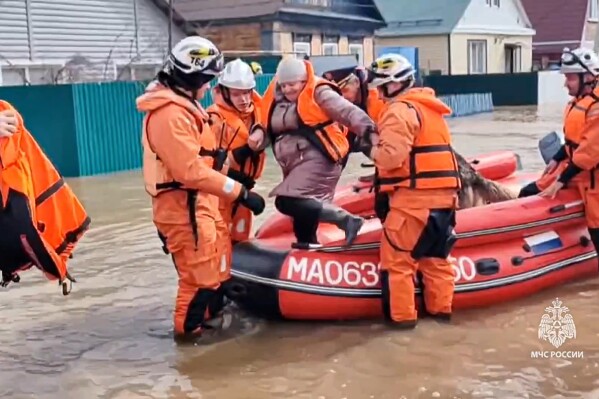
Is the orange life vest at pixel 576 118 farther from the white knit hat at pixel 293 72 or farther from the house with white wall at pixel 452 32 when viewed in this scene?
the house with white wall at pixel 452 32

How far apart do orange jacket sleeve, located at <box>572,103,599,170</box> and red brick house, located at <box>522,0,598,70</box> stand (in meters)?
36.3

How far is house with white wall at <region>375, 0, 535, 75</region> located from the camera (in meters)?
34.4

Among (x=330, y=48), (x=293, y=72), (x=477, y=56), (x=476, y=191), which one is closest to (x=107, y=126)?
(x=476, y=191)

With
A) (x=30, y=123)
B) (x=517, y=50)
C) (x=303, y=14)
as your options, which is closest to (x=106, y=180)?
(x=30, y=123)

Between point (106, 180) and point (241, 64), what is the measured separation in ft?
26.9

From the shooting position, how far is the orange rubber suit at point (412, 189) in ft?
17.0

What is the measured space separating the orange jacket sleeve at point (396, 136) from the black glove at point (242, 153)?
901mm

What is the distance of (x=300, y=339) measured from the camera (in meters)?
5.34

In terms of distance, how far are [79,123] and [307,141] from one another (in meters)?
8.92

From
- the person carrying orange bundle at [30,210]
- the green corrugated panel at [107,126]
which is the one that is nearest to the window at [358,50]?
the green corrugated panel at [107,126]

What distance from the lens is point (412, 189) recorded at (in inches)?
206

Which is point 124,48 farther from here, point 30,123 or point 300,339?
point 300,339

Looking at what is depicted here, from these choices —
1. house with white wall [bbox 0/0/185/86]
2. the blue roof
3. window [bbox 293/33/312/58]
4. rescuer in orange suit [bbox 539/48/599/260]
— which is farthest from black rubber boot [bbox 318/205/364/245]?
the blue roof

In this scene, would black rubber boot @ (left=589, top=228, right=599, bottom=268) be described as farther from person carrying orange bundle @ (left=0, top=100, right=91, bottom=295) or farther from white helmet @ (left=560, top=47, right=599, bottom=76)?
person carrying orange bundle @ (left=0, top=100, right=91, bottom=295)
